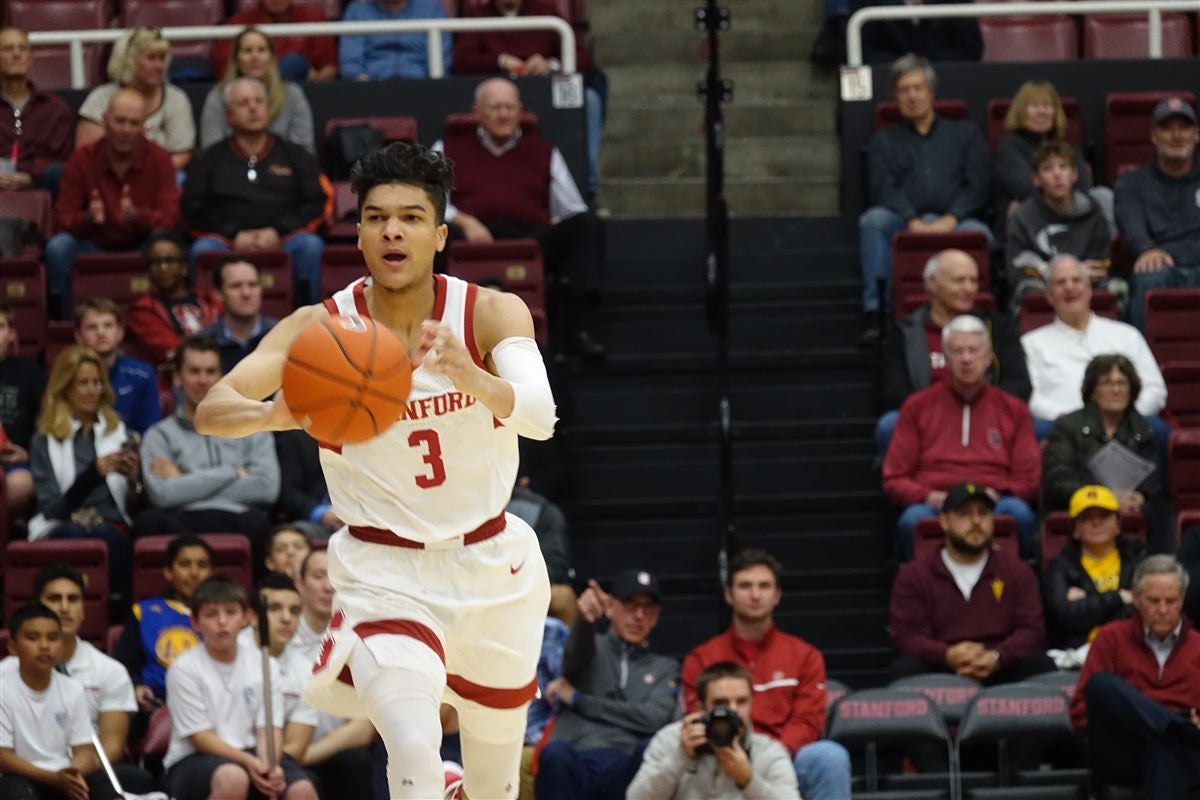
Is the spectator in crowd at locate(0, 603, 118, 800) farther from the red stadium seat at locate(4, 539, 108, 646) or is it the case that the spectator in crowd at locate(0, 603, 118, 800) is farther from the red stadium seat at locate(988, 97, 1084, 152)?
the red stadium seat at locate(988, 97, 1084, 152)

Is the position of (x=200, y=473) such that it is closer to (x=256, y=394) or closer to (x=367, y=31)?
(x=367, y=31)

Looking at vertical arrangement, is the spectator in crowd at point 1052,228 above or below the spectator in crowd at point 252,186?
below

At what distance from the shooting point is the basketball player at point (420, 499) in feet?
21.0

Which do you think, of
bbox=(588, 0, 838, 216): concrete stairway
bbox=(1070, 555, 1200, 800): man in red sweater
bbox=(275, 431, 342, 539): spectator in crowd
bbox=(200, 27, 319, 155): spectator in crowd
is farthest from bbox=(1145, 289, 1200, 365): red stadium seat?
bbox=(200, 27, 319, 155): spectator in crowd

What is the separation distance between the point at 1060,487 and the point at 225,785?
452 centimetres

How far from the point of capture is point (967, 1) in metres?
16.1

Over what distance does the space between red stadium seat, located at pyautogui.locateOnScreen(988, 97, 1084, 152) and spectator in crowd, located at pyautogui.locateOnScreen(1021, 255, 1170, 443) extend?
221cm

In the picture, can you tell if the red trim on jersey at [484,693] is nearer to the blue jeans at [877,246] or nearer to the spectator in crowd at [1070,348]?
the spectator in crowd at [1070,348]

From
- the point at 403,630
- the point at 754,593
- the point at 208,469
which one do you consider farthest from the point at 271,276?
the point at 403,630

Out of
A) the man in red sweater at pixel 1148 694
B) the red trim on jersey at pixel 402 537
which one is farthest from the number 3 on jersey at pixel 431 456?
the man in red sweater at pixel 1148 694

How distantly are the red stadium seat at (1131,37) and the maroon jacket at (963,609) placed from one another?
5.80m

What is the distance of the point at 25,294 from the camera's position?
13352mm

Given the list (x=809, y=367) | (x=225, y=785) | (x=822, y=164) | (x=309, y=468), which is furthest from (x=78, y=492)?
(x=822, y=164)

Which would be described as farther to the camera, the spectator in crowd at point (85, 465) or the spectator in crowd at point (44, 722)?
the spectator in crowd at point (85, 465)
